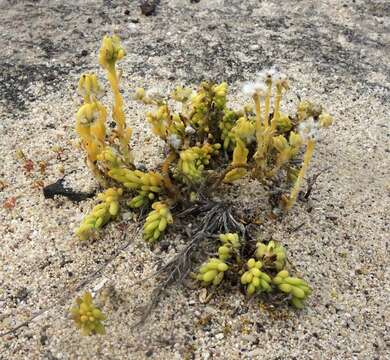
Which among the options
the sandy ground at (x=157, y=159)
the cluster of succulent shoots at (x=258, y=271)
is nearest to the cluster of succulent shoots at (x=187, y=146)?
the sandy ground at (x=157, y=159)

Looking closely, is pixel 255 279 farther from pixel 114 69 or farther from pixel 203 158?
pixel 114 69

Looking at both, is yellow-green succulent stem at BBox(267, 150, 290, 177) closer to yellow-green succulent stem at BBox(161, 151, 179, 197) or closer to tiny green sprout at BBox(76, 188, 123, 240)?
yellow-green succulent stem at BBox(161, 151, 179, 197)

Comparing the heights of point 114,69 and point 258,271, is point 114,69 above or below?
above

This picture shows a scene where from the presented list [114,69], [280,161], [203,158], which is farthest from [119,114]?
[280,161]

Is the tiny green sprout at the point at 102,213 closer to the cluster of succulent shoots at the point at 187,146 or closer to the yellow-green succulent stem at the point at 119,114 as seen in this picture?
the cluster of succulent shoots at the point at 187,146

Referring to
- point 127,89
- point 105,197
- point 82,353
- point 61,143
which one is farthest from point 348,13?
point 82,353

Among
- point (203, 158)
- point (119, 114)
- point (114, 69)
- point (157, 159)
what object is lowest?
point (157, 159)

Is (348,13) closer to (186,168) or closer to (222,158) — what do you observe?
(222,158)
